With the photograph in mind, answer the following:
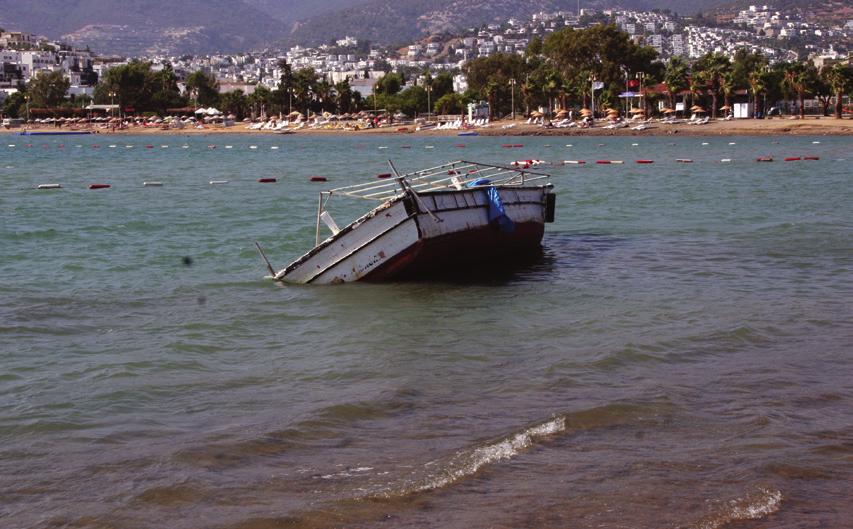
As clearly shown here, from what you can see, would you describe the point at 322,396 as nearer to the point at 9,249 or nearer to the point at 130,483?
the point at 130,483

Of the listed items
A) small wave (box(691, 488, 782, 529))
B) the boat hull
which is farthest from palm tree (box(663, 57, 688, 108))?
small wave (box(691, 488, 782, 529))

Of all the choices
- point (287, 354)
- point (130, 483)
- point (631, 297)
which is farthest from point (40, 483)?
point (631, 297)

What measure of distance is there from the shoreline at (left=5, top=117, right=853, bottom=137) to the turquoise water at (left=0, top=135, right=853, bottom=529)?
88674 mm

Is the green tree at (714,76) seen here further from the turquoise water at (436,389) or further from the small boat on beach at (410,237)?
the small boat on beach at (410,237)

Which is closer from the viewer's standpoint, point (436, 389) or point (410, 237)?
point (436, 389)

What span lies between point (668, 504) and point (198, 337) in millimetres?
8790

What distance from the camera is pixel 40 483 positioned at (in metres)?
9.41

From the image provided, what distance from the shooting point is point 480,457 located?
9.70 m

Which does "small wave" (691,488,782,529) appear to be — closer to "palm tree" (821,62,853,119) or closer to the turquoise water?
the turquoise water

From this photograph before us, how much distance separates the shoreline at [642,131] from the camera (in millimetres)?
110250

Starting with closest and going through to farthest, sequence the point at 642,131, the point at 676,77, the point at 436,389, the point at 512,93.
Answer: the point at 436,389 < the point at 642,131 < the point at 676,77 < the point at 512,93

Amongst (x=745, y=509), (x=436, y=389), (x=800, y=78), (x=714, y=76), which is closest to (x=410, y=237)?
(x=436, y=389)

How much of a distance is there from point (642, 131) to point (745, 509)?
118589mm

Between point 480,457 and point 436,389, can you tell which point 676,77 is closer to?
point 436,389
